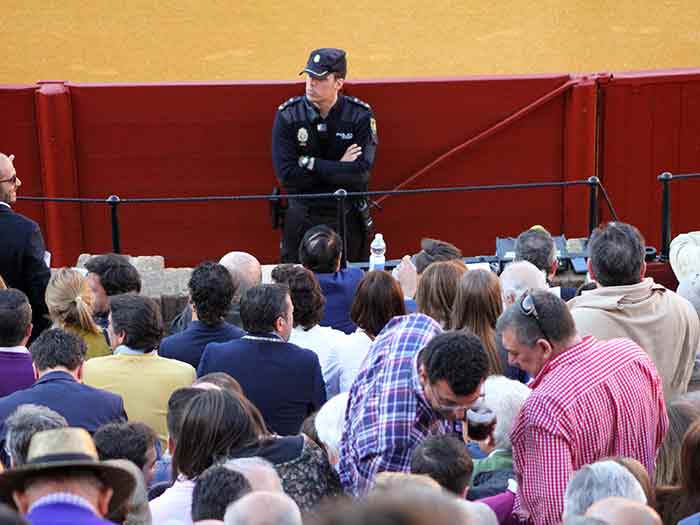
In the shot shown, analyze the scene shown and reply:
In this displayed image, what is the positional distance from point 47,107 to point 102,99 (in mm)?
448

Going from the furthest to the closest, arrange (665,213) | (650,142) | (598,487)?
1. (650,142)
2. (665,213)
3. (598,487)

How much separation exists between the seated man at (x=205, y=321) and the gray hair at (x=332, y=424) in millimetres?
1330

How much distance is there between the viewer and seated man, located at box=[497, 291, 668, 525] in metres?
4.45

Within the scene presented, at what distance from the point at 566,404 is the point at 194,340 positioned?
7.02 feet

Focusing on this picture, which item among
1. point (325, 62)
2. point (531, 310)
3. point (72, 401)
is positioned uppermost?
point (325, 62)

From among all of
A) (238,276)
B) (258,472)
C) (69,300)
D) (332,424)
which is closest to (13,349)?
(69,300)

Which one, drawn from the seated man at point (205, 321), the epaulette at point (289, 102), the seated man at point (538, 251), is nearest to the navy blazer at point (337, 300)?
the seated man at point (538, 251)

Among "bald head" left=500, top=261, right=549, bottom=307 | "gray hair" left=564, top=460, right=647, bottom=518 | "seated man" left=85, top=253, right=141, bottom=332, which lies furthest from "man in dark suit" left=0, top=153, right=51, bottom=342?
"gray hair" left=564, top=460, right=647, bottom=518

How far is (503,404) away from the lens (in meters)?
4.62

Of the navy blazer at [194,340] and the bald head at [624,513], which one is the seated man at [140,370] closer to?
the navy blazer at [194,340]

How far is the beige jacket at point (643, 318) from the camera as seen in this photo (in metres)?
5.55

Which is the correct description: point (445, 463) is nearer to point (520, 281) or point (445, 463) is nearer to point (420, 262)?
point (520, 281)

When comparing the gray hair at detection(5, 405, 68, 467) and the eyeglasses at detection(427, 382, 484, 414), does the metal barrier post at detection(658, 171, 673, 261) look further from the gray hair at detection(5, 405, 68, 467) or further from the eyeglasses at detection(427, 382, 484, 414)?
the gray hair at detection(5, 405, 68, 467)

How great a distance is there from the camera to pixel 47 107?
10.5m
